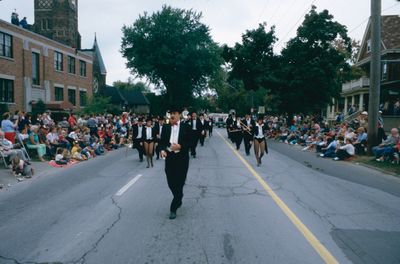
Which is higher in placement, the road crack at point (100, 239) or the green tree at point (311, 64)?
the green tree at point (311, 64)

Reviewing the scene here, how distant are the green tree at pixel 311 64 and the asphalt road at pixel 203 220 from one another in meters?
21.6

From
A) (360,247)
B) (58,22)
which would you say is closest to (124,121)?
(360,247)

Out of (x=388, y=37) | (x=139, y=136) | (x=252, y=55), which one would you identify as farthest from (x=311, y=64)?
(x=139, y=136)

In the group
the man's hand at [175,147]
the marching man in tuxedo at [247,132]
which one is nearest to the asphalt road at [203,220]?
the man's hand at [175,147]

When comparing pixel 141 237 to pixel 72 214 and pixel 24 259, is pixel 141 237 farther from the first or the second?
pixel 72 214

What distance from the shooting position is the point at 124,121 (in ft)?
90.7

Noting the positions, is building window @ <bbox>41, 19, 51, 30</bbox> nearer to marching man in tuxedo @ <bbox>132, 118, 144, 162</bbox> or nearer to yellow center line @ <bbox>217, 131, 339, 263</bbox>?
marching man in tuxedo @ <bbox>132, 118, 144, 162</bbox>

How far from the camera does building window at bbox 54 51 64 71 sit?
119 ft

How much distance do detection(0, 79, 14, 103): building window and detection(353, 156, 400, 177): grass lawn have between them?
23.4m

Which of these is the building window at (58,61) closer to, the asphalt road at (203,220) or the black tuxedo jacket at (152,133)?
the black tuxedo jacket at (152,133)

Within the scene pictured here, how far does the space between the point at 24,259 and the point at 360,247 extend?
446 centimetres

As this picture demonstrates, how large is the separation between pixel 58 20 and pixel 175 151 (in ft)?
159

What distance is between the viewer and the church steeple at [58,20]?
4912 centimetres

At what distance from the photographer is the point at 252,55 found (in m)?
38.6
